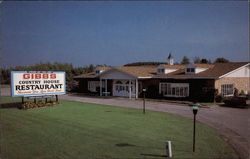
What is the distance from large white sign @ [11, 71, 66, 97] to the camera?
1956 centimetres

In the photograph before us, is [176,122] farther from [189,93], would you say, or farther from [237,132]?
[189,93]

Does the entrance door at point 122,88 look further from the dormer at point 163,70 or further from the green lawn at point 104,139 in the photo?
the green lawn at point 104,139

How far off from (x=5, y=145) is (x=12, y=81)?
39.0 ft

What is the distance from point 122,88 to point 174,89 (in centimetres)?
797

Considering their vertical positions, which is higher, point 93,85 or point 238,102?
point 93,85

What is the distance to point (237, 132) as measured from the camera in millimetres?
11141

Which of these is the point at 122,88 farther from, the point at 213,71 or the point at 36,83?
the point at 36,83

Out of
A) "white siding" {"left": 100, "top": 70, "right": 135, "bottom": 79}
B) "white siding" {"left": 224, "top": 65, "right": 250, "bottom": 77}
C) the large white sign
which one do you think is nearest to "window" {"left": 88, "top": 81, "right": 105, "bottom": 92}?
"white siding" {"left": 100, "top": 70, "right": 135, "bottom": 79}

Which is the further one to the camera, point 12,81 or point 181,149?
point 12,81

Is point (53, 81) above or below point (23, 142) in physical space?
above

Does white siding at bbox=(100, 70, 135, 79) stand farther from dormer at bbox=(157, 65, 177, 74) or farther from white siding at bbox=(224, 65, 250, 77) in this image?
white siding at bbox=(224, 65, 250, 77)

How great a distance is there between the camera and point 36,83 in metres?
20.8

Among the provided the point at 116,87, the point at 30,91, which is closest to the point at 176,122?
the point at 30,91

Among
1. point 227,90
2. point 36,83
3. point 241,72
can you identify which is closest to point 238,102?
point 227,90
